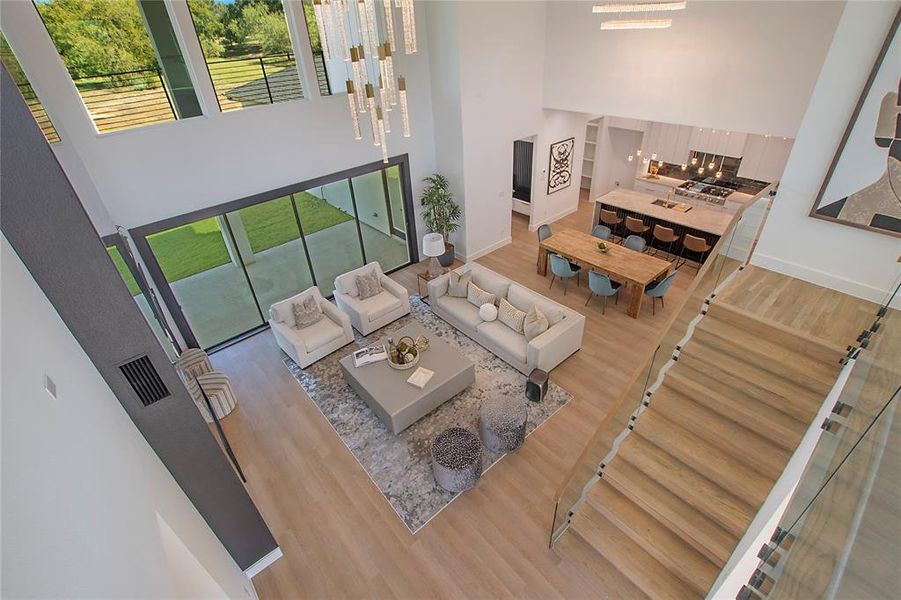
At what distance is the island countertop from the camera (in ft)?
26.6

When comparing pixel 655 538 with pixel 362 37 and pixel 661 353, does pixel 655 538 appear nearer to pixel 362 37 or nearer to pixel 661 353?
pixel 661 353

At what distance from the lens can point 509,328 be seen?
21.9ft

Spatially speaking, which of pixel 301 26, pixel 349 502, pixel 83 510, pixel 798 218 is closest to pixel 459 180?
pixel 301 26

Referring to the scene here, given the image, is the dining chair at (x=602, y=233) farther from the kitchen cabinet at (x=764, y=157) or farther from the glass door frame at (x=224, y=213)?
the glass door frame at (x=224, y=213)

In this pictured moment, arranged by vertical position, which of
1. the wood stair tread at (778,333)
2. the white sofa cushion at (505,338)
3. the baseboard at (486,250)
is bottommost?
the baseboard at (486,250)

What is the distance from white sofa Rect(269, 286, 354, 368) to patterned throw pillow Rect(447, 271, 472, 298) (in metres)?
1.91

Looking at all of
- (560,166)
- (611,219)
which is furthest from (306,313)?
(560,166)

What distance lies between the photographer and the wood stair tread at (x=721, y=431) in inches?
150

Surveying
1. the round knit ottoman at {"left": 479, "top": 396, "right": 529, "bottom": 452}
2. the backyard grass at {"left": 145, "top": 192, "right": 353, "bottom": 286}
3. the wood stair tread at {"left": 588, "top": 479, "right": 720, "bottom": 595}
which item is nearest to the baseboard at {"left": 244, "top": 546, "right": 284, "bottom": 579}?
the round knit ottoman at {"left": 479, "top": 396, "right": 529, "bottom": 452}

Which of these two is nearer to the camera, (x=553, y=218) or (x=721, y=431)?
(x=721, y=431)

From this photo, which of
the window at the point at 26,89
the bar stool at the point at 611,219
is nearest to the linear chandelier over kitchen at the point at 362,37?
the window at the point at 26,89

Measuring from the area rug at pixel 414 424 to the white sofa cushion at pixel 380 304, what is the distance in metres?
0.38

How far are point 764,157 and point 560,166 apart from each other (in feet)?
14.1

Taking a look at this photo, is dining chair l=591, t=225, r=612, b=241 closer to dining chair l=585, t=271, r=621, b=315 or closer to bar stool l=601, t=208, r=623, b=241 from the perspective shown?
bar stool l=601, t=208, r=623, b=241
